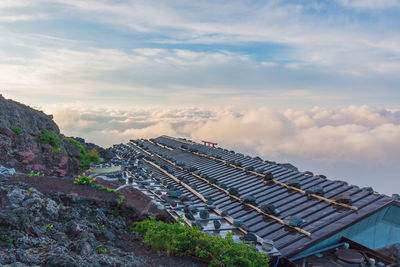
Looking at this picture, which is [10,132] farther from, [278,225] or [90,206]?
[278,225]

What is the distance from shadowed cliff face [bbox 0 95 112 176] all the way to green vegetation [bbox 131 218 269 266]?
54.4 feet

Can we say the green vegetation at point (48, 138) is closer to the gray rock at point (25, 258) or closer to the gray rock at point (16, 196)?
the gray rock at point (16, 196)

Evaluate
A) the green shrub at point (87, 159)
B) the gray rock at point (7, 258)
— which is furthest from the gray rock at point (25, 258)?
the green shrub at point (87, 159)

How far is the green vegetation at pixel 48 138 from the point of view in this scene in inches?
1098

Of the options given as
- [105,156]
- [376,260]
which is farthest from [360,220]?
[105,156]

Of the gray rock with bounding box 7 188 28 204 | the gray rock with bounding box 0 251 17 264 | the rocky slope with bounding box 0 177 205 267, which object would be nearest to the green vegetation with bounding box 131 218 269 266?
the rocky slope with bounding box 0 177 205 267

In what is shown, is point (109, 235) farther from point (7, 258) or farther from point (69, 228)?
point (7, 258)

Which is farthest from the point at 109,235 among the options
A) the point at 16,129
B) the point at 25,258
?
the point at 16,129

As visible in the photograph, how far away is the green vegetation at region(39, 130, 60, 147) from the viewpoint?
27894mm

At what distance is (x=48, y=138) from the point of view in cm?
2823

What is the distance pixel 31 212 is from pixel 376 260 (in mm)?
13894

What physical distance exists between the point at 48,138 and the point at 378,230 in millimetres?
26644

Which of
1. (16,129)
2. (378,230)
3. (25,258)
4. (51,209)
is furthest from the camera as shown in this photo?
(16,129)

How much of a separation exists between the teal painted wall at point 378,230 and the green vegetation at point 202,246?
19.6 feet
